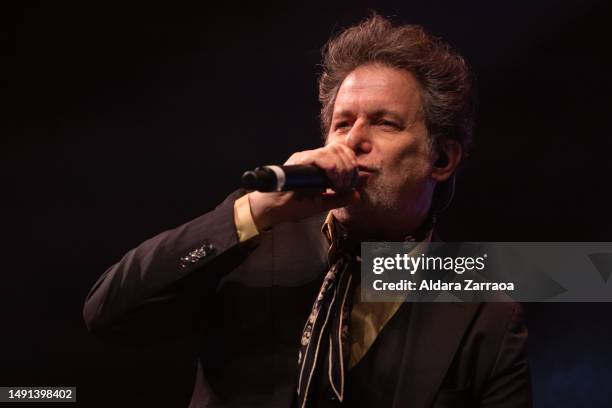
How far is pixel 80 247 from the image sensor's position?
79.9 inches

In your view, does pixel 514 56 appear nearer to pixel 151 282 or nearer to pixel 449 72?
pixel 449 72

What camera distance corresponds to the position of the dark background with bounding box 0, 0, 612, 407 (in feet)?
6.55

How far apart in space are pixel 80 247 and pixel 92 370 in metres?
0.36

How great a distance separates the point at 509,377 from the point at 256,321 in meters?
0.50

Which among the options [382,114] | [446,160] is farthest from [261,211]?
[446,160]

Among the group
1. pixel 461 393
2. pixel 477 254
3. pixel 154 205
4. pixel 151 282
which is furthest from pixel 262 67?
pixel 461 393

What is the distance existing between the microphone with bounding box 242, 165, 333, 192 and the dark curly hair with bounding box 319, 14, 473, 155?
440 millimetres

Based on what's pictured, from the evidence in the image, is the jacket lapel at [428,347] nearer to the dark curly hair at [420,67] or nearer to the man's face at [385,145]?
the man's face at [385,145]

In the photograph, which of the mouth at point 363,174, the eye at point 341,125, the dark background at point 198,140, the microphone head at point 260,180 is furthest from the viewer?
the dark background at point 198,140

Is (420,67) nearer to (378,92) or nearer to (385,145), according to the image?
(378,92)

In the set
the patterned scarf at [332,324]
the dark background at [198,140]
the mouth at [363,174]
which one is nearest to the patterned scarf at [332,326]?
the patterned scarf at [332,324]

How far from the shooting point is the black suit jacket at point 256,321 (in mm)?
1216

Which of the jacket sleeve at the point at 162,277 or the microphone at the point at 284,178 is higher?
the microphone at the point at 284,178

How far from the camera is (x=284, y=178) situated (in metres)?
1.06
